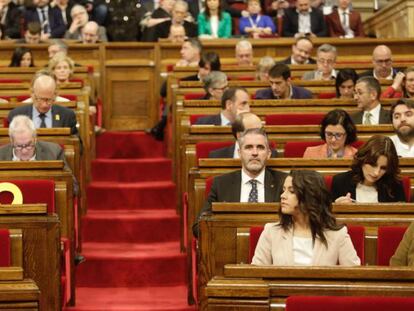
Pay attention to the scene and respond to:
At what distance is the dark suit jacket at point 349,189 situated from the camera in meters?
4.72

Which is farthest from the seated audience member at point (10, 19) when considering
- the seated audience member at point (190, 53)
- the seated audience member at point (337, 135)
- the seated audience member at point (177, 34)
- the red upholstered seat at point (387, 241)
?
the red upholstered seat at point (387, 241)

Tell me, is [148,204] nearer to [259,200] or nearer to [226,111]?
[226,111]

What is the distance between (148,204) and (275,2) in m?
4.22

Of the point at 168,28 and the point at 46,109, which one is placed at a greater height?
the point at 168,28

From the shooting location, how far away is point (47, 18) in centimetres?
996

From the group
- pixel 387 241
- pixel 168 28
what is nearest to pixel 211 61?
pixel 168 28

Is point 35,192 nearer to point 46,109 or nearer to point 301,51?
point 46,109

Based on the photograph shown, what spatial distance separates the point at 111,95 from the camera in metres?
8.95

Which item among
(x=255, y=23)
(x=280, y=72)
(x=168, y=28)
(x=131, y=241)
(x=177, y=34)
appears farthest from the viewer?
(x=255, y=23)

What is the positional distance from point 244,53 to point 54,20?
229 cm

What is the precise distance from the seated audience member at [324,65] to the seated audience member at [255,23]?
2.07 metres

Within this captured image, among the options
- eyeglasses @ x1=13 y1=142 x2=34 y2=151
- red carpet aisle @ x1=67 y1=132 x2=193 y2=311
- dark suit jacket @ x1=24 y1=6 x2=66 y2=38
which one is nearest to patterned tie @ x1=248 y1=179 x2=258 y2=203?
red carpet aisle @ x1=67 y1=132 x2=193 y2=311

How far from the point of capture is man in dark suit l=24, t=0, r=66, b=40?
32.4 ft

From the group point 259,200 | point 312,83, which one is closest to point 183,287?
point 259,200
